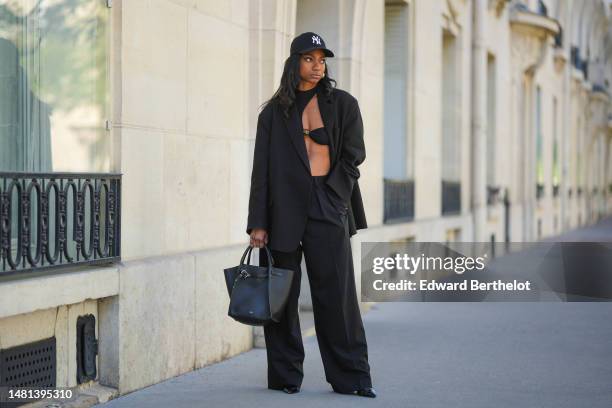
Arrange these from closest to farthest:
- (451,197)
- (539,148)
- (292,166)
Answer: (292,166)
(451,197)
(539,148)

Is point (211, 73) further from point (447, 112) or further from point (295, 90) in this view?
point (447, 112)

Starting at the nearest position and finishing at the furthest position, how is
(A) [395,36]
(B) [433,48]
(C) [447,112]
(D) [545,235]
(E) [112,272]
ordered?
(E) [112,272]
(A) [395,36]
(B) [433,48]
(C) [447,112]
(D) [545,235]

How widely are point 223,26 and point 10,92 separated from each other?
239 centimetres

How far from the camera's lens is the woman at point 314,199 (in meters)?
6.19

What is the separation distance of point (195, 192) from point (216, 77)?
92 cm

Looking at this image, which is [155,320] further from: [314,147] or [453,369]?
[453,369]

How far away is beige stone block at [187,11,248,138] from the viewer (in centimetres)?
741

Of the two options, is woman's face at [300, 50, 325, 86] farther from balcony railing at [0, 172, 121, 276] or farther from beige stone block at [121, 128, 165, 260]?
balcony railing at [0, 172, 121, 276]

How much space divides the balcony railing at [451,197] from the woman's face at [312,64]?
32.4 feet

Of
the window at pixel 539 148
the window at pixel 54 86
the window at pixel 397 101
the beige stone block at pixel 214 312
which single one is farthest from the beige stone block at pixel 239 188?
the window at pixel 539 148

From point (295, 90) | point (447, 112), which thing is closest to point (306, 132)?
point (295, 90)

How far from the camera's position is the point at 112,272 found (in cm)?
628

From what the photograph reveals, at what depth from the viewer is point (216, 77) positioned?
779cm

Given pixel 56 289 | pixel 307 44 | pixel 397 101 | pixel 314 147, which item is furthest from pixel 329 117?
pixel 397 101
